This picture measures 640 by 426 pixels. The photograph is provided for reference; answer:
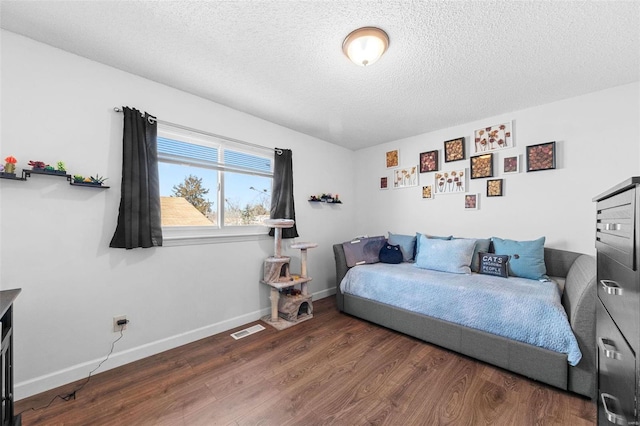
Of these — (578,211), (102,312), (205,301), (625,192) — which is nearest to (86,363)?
(102,312)

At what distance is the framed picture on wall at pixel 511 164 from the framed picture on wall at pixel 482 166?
0.12 m

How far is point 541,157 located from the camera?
258 centimetres

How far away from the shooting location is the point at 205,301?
2.43m

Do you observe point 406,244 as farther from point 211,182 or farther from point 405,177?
point 211,182

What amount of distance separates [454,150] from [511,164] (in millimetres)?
631

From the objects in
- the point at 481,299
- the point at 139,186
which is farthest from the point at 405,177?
the point at 139,186

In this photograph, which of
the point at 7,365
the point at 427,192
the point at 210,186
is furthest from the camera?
the point at 427,192

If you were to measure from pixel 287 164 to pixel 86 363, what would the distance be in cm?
250

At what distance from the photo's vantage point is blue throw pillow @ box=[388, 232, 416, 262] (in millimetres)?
3250

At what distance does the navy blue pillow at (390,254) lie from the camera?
3.12m

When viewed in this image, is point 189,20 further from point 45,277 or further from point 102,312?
point 102,312

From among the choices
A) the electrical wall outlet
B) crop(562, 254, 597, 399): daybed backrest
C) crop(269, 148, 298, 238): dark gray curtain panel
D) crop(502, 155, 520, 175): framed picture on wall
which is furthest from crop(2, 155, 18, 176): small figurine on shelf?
crop(502, 155, 520, 175): framed picture on wall

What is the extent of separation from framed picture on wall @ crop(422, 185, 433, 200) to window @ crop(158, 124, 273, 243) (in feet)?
6.84

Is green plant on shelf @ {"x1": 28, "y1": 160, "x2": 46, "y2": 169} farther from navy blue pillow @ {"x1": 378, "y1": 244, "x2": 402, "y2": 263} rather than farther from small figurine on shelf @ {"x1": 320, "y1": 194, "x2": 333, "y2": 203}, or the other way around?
navy blue pillow @ {"x1": 378, "y1": 244, "x2": 402, "y2": 263}
